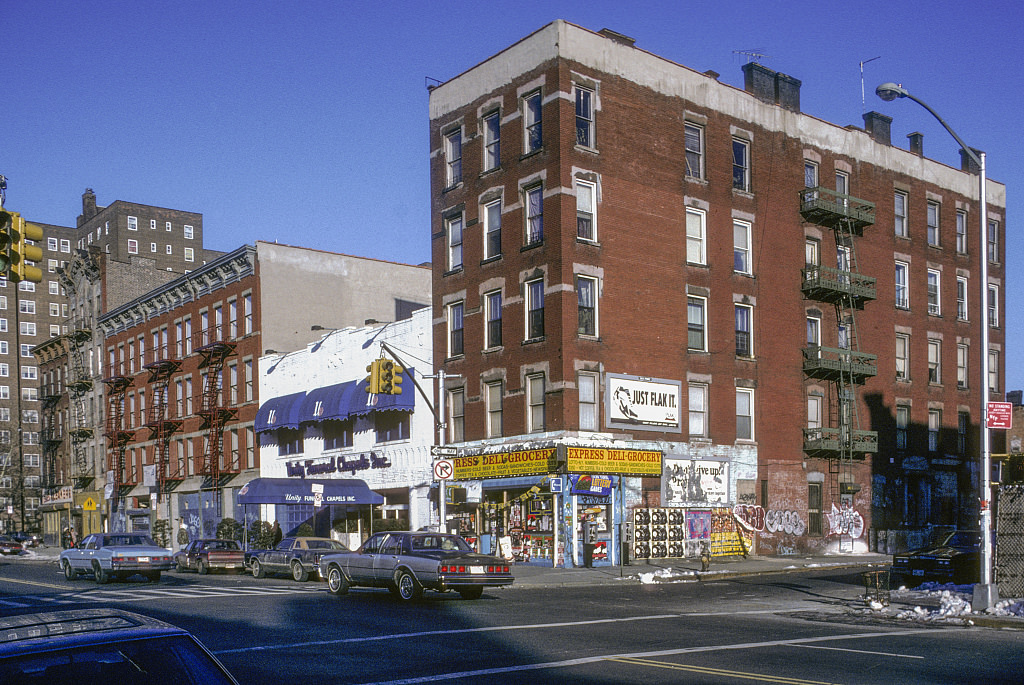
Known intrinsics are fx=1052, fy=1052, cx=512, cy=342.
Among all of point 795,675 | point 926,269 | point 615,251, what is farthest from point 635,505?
point 795,675

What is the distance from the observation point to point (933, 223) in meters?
52.0

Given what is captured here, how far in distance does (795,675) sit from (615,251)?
2720 cm

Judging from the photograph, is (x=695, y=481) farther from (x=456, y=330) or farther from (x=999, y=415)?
(x=999, y=415)

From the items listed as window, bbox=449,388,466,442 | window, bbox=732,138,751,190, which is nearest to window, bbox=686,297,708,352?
window, bbox=732,138,751,190

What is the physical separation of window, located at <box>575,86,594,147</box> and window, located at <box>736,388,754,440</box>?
1213 cm

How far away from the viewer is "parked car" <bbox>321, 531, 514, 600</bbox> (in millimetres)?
22203

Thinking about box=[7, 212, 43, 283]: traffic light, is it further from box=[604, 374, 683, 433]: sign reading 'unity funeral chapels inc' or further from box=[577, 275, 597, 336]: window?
box=[604, 374, 683, 433]: sign reading 'unity funeral chapels inc'

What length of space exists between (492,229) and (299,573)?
1569cm

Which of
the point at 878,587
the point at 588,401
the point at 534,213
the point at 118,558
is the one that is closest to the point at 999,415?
the point at 878,587

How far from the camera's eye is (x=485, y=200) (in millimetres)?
41094

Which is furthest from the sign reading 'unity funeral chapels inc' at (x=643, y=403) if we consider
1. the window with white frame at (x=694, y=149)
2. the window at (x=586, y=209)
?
the window with white frame at (x=694, y=149)

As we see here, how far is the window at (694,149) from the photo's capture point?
138ft

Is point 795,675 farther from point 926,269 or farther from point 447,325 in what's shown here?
point 926,269

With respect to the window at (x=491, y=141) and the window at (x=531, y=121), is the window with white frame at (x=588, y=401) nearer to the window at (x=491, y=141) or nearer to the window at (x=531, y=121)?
the window at (x=531, y=121)
